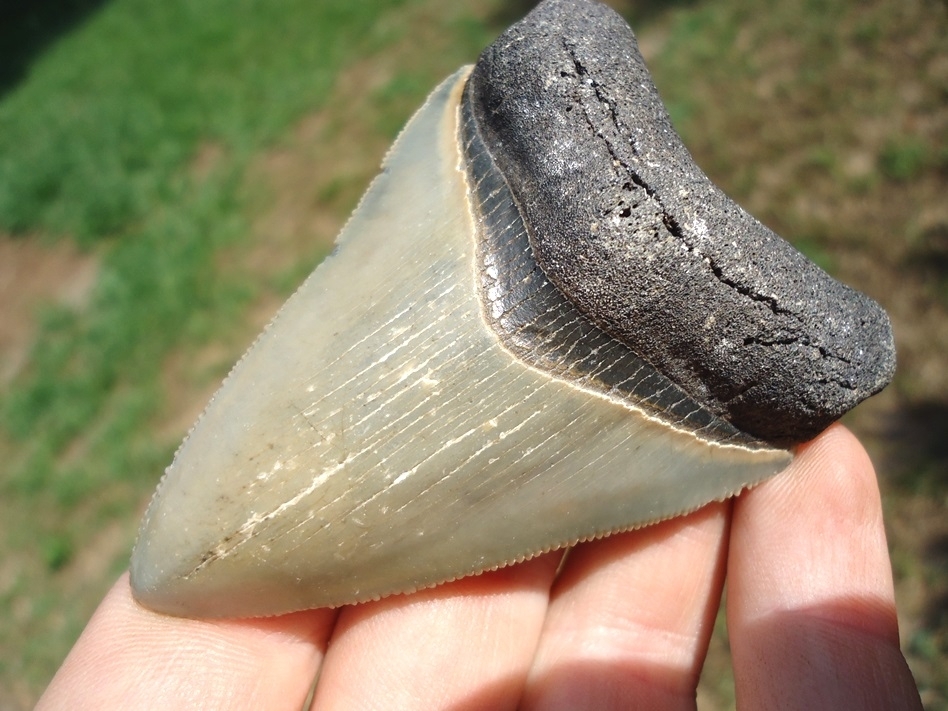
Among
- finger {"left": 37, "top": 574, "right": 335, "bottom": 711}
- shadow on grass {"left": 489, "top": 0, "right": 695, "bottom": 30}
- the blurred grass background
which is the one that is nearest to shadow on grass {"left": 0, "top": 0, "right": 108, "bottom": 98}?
the blurred grass background

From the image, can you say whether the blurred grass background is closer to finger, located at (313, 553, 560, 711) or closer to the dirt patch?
the dirt patch

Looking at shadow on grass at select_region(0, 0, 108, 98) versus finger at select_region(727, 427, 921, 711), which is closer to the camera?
finger at select_region(727, 427, 921, 711)

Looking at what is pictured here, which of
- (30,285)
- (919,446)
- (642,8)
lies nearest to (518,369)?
(919,446)

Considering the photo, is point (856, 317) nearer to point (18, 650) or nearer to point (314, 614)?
point (314, 614)

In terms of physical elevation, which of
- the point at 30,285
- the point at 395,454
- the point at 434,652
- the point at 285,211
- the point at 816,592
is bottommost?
the point at 816,592

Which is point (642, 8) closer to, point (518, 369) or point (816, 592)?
point (518, 369)

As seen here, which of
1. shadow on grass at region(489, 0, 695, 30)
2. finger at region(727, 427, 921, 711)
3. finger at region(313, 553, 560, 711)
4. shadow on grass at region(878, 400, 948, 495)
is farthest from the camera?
shadow on grass at region(489, 0, 695, 30)
